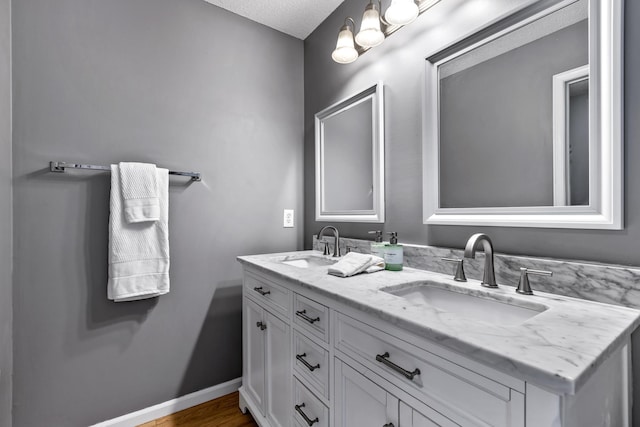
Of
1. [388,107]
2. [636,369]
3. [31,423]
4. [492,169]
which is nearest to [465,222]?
[492,169]

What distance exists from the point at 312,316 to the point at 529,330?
624 millimetres

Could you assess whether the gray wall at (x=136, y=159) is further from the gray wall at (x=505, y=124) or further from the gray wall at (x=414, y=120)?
the gray wall at (x=505, y=124)

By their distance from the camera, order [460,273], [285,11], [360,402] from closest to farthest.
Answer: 1. [360,402]
2. [460,273]
3. [285,11]

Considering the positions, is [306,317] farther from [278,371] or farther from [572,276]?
[572,276]

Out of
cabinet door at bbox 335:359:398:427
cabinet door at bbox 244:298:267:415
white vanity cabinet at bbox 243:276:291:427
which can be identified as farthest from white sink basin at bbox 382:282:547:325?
cabinet door at bbox 244:298:267:415

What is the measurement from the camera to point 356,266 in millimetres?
1104

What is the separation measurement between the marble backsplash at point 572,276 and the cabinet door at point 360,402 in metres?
0.53

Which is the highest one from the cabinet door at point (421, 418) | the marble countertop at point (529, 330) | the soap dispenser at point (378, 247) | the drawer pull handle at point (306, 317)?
the soap dispenser at point (378, 247)

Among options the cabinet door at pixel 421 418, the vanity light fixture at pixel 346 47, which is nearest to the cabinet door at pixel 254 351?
the cabinet door at pixel 421 418

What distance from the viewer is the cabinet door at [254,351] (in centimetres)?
133

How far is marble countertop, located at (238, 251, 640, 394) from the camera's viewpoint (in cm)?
45

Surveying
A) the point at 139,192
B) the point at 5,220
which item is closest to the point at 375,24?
the point at 139,192

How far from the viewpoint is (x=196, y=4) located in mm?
1644

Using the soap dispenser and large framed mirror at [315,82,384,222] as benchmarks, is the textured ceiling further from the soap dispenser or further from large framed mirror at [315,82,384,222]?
the soap dispenser
